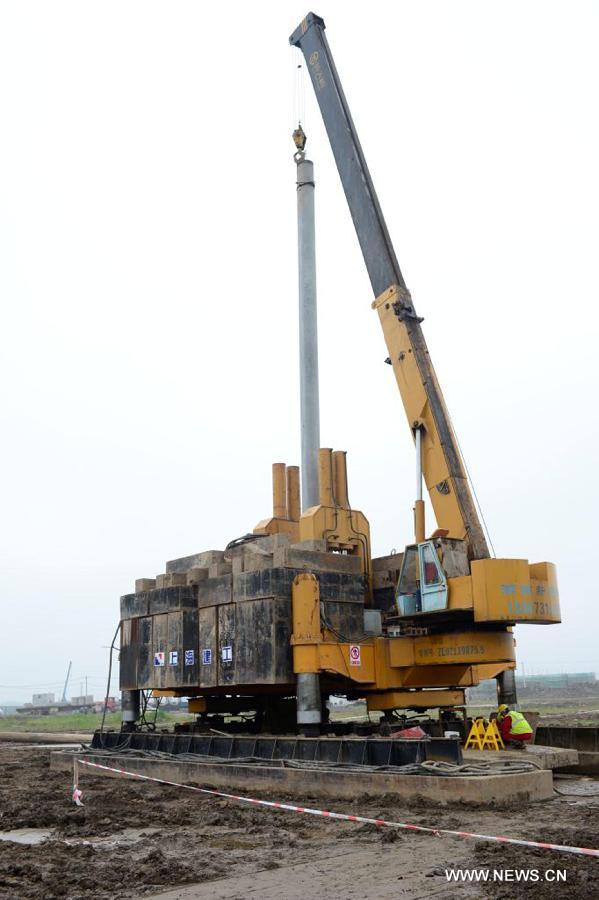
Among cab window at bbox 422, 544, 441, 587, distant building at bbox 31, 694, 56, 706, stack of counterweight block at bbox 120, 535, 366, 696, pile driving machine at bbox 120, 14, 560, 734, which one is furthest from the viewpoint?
distant building at bbox 31, 694, 56, 706

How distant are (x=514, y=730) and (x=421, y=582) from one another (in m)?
2.86

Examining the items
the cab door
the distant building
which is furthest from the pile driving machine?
the distant building

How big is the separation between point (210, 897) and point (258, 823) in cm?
389

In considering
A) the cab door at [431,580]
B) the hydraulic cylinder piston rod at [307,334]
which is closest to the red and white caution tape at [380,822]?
the cab door at [431,580]

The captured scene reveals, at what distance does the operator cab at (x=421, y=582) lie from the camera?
14922 millimetres

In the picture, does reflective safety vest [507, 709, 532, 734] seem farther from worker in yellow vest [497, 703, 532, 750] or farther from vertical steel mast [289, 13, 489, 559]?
vertical steel mast [289, 13, 489, 559]

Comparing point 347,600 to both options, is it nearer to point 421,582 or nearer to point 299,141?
point 421,582

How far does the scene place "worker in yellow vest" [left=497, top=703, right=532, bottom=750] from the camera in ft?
47.9

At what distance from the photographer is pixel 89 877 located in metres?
7.79

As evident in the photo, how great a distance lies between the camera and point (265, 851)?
9.12 metres

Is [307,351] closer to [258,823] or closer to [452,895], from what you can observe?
[258,823]

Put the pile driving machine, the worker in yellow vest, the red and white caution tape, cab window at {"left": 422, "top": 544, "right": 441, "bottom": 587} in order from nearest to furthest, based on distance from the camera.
Result: 1. the red and white caution tape
2. the worker in yellow vest
3. cab window at {"left": 422, "top": 544, "right": 441, "bottom": 587}
4. the pile driving machine

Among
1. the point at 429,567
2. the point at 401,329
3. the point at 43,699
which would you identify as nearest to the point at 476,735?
the point at 429,567

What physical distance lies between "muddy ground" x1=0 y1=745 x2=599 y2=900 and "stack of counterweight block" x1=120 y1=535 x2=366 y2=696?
11.4 ft
